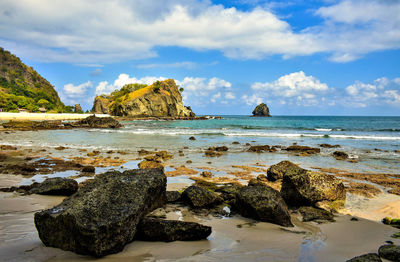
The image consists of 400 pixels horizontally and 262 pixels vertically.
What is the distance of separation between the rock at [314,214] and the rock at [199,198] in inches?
88.4

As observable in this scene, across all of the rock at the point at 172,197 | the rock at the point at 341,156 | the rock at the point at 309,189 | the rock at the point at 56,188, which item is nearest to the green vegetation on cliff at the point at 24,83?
the rock at the point at 56,188

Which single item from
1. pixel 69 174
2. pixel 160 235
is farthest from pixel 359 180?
pixel 69 174

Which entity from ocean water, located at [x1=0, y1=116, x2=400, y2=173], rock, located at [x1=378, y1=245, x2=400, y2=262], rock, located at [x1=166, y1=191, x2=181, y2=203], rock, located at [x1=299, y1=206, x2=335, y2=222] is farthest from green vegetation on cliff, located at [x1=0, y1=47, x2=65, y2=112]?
rock, located at [x1=378, y1=245, x2=400, y2=262]

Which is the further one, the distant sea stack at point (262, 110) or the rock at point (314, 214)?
the distant sea stack at point (262, 110)

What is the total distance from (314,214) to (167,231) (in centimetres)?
391

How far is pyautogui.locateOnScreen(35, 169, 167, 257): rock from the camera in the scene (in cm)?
371

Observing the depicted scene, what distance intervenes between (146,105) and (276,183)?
102110 mm

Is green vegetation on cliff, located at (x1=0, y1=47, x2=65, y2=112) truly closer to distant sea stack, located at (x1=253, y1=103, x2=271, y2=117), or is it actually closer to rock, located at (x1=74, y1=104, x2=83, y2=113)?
rock, located at (x1=74, y1=104, x2=83, y2=113)

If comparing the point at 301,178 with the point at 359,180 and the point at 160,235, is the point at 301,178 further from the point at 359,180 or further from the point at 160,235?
the point at 359,180

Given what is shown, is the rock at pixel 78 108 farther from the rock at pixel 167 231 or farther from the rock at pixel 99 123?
the rock at pixel 167 231

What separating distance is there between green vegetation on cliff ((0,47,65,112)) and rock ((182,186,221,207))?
112 meters

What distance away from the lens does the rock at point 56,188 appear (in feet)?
23.6

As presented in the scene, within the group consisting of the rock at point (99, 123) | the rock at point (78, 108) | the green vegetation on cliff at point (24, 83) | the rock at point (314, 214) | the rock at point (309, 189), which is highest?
the green vegetation on cliff at point (24, 83)

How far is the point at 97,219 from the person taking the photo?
3777mm
